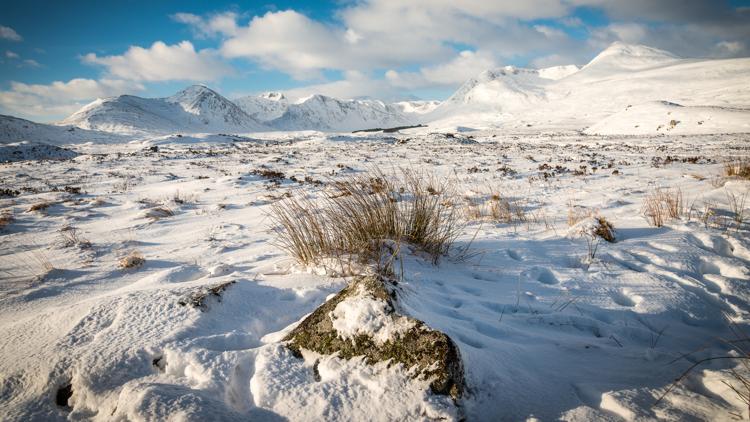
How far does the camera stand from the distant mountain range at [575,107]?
34.4m

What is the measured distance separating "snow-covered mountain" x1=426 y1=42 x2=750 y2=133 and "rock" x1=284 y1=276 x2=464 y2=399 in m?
36.4

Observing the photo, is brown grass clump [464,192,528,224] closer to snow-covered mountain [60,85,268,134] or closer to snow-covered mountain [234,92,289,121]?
snow-covered mountain [60,85,268,134]

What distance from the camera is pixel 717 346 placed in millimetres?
1778

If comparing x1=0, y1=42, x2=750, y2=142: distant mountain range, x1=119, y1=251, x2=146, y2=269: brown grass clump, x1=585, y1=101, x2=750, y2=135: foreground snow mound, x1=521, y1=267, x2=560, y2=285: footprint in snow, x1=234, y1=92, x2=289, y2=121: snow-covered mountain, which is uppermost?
x1=234, y1=92, x2=289, y2=121: snow-covered mountain

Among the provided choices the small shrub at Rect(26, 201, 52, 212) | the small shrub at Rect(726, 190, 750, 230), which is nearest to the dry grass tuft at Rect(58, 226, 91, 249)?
the small shrub at Rect(26, 201, 52, 212)

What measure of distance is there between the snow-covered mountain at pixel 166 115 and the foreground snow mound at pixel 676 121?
67.0 m

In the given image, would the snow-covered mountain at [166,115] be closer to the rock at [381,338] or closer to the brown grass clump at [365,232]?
the brown grass clump at [365,232]

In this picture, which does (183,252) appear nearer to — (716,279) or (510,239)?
(510,239)

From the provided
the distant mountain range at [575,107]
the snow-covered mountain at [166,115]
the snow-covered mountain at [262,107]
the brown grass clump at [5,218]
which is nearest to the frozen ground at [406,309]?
the brown grass clump at [5,218]

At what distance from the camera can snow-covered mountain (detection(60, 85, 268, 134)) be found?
58781mm

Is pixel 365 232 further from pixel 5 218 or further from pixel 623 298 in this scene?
pixel 5 218

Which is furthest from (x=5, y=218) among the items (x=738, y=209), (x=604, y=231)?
(x=738, y=209)

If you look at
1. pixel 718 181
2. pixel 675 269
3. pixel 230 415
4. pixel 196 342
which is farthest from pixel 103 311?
pixel 718 181

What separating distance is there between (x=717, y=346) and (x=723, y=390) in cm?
60
